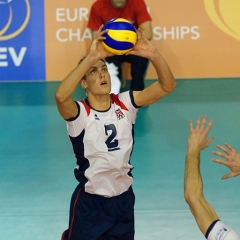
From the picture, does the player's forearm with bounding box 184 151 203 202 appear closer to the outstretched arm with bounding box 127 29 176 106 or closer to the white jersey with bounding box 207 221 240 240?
the white jersey with bounding box 207 221 240 240

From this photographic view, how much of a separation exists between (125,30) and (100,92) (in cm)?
47

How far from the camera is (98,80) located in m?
3.88

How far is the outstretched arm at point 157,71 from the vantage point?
385 cm

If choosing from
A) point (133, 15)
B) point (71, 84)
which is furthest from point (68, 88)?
point (133, 15)

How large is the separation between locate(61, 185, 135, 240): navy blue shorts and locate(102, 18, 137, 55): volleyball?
977mm

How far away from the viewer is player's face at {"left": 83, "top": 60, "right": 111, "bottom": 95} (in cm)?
385

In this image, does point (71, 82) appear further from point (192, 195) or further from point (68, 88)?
point (192, 195)

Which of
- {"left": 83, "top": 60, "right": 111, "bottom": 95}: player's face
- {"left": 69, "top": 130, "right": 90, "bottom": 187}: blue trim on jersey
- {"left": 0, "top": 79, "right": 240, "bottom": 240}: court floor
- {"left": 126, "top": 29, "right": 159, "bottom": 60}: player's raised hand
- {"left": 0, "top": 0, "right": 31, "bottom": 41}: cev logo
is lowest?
{"left": 0, "top": 79, "right": 240, "bottom": 240}: court floor

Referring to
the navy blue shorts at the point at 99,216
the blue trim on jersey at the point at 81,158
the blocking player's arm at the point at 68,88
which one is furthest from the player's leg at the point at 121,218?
the blocking player's arm at the point at 68,88

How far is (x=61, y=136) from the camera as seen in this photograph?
736cm

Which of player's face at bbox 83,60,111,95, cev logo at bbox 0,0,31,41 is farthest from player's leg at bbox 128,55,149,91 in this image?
player's face at bbox 83,60,111,95

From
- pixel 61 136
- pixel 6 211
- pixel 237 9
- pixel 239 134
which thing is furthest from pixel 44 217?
pixel 237 9

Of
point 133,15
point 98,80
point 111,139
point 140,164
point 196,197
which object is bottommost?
point 140,164

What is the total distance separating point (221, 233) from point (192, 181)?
1.28ft
